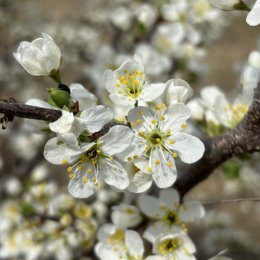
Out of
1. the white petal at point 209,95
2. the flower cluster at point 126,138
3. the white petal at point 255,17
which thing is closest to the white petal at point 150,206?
the flower cluster at point 126,138

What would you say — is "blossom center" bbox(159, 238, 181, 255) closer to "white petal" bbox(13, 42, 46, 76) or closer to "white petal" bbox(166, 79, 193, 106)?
"white petal" bbox(166, 79, 193, 106)

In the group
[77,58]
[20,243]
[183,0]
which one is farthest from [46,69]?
[77,58]

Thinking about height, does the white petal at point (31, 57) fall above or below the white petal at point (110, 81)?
above

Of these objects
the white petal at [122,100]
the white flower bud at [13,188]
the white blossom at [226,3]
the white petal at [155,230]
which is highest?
the white blossom at [226,3]

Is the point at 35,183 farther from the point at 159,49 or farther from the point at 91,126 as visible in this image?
the point at 91,126

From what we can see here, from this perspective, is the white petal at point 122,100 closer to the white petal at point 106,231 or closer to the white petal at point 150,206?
the white petal at point 150,206

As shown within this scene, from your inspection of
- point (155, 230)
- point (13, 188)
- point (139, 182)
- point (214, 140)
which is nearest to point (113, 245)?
point (155, 230)

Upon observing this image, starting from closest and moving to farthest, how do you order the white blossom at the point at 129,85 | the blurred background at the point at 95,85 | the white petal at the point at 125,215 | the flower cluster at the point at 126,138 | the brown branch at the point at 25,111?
1. the brown branch at the point at 25,111
2. the flower cluster at the point at 126,138
3. the white blossom at the point at 129,85
4. the white petal at the point at 125,215
5. the blurred background at the point at 95,85
